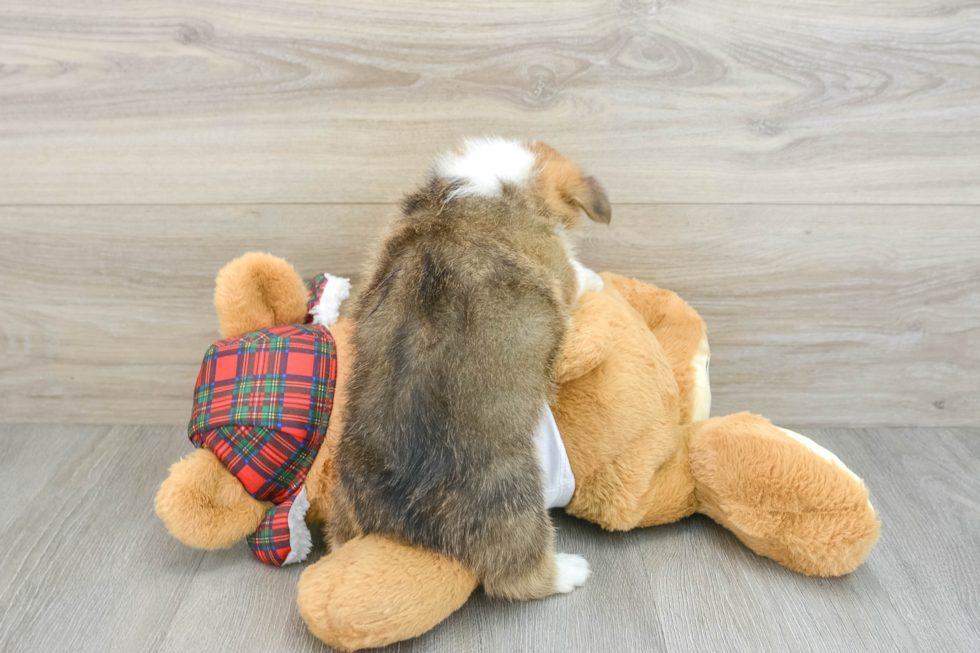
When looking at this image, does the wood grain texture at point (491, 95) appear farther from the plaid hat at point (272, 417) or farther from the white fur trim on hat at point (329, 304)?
the plaid hat at point (272, 417)

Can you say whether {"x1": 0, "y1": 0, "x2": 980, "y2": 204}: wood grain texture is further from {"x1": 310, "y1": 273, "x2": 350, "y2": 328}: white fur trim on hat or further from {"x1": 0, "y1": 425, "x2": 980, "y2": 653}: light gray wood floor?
{"x1": 0, "y1": 425, "x2": 980, "y2": 653}: light gray wood floor

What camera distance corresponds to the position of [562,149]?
3.60 feet

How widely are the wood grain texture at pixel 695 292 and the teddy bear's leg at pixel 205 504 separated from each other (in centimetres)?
41

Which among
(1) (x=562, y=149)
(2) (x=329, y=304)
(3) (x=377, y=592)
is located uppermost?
(1) (x=562, y=149)

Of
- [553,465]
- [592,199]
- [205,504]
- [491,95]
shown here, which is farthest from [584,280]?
[205,504]

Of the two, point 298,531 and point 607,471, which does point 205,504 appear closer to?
point 298,531

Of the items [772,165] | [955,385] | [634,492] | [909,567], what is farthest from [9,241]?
[955,385]

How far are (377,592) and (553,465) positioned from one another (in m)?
0.28

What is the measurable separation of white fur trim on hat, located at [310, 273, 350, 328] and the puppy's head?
269 mm

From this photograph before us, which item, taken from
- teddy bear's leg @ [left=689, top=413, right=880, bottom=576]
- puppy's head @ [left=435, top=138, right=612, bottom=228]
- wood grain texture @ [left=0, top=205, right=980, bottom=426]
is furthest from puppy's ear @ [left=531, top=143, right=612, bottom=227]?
teddy bear's leg @ [left=689, top=413, right=880, bottom=576]

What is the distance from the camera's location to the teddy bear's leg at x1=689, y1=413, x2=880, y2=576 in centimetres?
86

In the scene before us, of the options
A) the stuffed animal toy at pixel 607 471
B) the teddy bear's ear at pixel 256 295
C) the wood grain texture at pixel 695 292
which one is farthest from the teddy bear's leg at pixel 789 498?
the teddy bear's ear at pixel 256 295

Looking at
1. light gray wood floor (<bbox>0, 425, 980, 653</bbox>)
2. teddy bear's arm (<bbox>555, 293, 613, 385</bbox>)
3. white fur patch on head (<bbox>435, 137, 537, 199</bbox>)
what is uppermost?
white fur patch on head (<bbox>435, 137, 537, 199</bbox>)

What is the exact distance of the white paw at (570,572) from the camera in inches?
34.2
